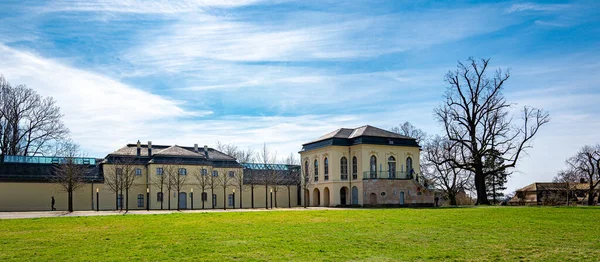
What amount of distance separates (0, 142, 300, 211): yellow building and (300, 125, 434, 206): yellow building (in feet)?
18.0

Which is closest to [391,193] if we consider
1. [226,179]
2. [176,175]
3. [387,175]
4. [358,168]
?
[387,175]

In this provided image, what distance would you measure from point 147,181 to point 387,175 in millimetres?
24063

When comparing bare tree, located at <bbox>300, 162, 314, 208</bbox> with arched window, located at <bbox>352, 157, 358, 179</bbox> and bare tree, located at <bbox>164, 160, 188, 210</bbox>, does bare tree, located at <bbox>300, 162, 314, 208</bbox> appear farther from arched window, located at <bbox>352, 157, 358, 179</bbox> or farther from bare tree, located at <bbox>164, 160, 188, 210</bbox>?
bare tree, located at <bbox>164, 160, 188, 210</bbox>

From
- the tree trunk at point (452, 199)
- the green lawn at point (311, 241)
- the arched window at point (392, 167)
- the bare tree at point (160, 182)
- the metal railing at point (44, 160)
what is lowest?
the tree trunk at point (452, 199)

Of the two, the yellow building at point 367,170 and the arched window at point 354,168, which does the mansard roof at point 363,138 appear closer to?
the yellow building at point 367,170

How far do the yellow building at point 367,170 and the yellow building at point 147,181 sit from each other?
548 cm

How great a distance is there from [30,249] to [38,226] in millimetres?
8578

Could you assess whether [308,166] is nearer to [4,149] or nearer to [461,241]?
[4,149]

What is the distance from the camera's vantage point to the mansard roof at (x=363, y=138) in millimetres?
55000

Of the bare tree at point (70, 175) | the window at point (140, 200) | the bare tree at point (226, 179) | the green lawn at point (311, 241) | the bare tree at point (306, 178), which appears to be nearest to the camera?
the green lawn at point (311, 241)

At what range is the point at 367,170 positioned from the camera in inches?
2142

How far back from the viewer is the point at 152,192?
2221 inches

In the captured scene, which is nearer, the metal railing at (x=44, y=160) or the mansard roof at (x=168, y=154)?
the metal railing at (x=44, y=160)

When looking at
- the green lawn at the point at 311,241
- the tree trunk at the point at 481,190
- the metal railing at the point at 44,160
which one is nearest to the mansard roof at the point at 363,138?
the tree trunk at the point at 481,190
